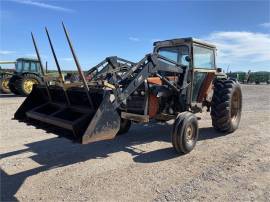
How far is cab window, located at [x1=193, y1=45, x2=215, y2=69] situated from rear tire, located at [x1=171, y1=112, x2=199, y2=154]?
153 centimetres

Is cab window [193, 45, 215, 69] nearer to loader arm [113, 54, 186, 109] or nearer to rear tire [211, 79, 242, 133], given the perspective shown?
rear tire [211, 79, 242, 133]

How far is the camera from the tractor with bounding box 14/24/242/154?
5.03 m

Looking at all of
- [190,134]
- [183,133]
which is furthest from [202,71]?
[183,133]

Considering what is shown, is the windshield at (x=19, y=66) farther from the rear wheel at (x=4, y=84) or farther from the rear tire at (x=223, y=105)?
the rear tire at (x=223, y=105)

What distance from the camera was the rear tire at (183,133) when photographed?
20.0 feet

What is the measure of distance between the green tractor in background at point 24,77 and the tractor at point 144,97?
40.9ft

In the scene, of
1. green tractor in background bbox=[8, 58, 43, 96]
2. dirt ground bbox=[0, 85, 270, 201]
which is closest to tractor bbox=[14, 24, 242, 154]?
dirt ground bbox=[0, 85, 270, 201]

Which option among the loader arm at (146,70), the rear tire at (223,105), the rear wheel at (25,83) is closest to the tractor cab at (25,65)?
the rear wheel at (25,83)

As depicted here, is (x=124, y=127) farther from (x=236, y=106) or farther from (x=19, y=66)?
(x=19, y=66)

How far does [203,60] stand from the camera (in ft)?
25.4

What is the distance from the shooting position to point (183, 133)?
20.2 ft

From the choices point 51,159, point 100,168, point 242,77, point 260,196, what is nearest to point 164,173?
point 100,168

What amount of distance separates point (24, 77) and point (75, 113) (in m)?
14.4

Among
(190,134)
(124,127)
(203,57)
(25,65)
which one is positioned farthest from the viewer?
(25,65)
